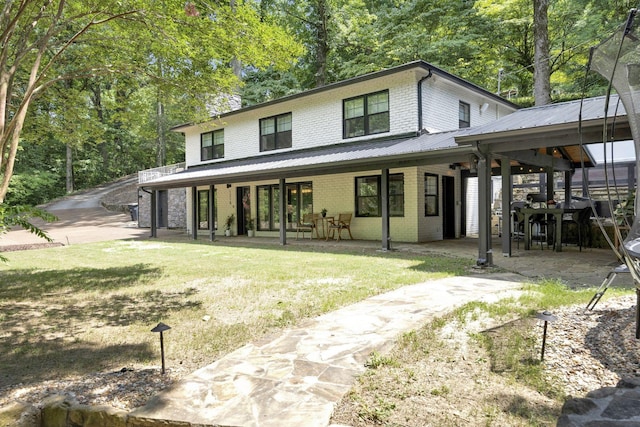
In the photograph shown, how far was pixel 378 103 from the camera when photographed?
1230 centimetres

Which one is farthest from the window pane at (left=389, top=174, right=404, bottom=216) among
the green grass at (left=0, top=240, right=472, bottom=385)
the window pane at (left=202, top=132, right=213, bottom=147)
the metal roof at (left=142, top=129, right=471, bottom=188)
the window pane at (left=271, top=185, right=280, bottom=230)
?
the window pane at (left=202, top=132, right=213, bottom=147)

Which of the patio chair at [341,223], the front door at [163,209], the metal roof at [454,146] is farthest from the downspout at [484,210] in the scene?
the front door at [163,209]

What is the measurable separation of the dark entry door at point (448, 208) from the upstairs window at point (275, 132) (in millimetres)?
5628

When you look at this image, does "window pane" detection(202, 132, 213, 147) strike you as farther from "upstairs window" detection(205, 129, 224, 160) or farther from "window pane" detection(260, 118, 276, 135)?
"window pane" detection(260, 118, 276, 135)

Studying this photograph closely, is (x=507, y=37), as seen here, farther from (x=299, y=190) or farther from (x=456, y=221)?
(x=299, y=190)

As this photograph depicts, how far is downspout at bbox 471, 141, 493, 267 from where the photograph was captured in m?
7.44

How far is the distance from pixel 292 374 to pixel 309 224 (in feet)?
37.1

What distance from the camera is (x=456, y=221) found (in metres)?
13.6

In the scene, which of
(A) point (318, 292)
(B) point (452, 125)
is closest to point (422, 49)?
(B) point (452, 125)

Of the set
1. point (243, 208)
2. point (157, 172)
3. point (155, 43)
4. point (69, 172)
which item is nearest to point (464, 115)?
point (243, 208)

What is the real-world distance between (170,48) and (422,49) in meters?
14.8

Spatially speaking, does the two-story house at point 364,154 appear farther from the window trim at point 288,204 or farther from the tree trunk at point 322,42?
the tree trunk at point 322,42

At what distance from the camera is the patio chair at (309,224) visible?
1410cm

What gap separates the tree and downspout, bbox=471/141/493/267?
3883 mm
